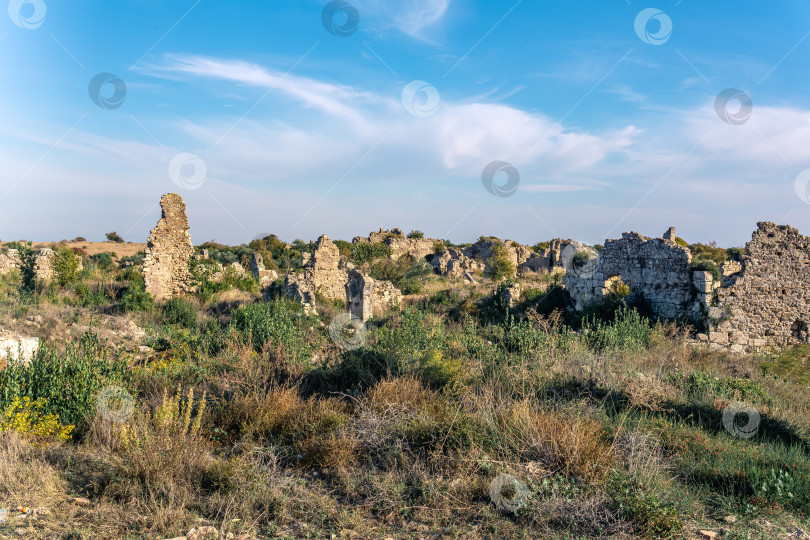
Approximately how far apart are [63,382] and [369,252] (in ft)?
89.5

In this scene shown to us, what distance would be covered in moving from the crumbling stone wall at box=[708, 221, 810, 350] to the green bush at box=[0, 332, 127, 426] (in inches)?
518

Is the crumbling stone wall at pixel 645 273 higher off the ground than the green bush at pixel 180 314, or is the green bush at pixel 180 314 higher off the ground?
the crumbling stone wall at pixel 645 273

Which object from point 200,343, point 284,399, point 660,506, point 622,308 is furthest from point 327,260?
point 660,506

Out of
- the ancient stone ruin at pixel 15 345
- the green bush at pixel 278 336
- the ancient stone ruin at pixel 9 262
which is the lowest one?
the ancient stone ruin at pixel 15 345

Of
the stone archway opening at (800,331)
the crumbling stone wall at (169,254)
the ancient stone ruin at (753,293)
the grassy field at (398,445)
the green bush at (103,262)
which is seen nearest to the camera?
the grassy field at (398,445)

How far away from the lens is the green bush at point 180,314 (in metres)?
12.9

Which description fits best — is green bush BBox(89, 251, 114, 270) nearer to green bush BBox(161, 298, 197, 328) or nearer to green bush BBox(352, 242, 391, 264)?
green bush BBox(161, 298, 197, 328)

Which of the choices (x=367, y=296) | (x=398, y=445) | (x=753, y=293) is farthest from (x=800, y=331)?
(x=398, y=445)

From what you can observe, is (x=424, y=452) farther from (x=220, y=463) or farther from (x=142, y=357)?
(x=142, y=357)

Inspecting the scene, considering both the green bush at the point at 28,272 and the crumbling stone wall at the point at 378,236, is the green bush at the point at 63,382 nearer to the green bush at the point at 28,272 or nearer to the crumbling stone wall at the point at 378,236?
the green bush at the point at 28,272

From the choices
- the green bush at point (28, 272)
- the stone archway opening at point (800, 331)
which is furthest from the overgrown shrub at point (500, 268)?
the green bush at point (28, 272)

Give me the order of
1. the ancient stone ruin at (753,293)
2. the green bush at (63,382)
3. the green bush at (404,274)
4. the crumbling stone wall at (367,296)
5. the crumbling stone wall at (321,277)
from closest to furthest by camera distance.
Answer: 1. the green bush at (63,382)
2. the ancient stone ruin at (753,293)
3. the crumbling stone wall at (367,296)
4. the crumbling stone wall at (321,277)
5. the green bush at (404,274)

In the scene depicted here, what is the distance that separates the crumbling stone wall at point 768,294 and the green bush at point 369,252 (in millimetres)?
21554

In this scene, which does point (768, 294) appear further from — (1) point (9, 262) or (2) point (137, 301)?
(1) point (9, 262)
